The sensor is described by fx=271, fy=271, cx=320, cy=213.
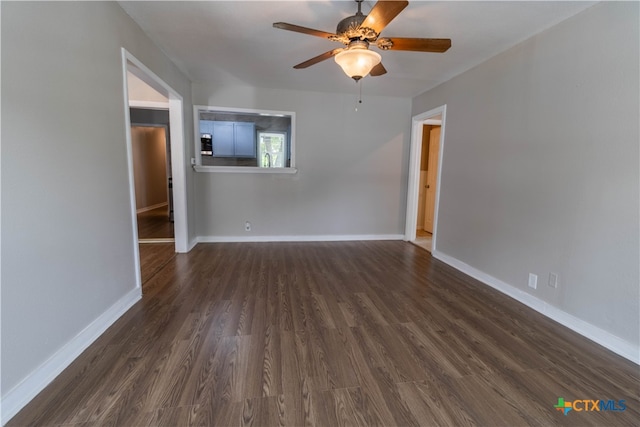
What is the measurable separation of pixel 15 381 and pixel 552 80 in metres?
3.99

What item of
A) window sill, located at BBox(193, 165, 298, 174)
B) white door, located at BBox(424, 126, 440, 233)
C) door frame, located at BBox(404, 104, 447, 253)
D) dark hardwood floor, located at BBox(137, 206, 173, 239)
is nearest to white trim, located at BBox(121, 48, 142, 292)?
window sill, located at BBox(193, 165, 298, 174)

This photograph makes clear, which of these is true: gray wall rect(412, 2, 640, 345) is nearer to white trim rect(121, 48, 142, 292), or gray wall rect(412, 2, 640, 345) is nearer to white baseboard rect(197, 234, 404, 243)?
white baseboard rect(197, 234, 404, 243)

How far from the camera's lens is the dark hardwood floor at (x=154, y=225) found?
4715mm

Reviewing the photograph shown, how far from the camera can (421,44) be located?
197 cm

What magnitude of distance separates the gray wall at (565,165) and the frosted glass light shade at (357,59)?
1.58m

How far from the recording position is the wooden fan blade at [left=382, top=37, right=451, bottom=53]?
6.27 feet

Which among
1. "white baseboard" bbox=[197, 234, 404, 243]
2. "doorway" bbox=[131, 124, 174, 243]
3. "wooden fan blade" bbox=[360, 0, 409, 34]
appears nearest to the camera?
"wooden fan blade" bbox=[360, 0, 409, 34]

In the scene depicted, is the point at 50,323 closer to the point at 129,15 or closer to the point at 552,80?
the point at 129,15

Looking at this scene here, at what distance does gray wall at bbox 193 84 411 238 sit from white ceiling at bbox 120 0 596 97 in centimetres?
75

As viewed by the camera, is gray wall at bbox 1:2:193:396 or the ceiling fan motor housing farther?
the ceiling fan motor housing

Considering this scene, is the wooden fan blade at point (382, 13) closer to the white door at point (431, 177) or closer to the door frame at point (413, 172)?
the door frame at point (413, 172)

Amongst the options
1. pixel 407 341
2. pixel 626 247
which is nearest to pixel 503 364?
pixel 407 341

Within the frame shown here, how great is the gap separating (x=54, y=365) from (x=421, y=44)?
9.97ft

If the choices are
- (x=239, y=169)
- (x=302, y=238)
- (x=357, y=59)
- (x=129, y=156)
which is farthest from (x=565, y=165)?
(x=239, y=169)
